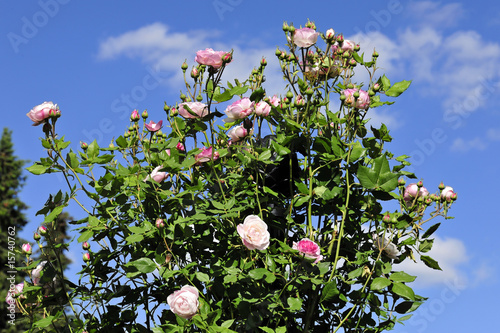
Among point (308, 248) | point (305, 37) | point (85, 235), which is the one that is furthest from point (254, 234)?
point (305, 37)

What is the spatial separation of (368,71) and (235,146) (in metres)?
0.78

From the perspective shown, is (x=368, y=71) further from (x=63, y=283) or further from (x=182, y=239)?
(x=63, y=283)

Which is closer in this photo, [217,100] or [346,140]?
[217,100]

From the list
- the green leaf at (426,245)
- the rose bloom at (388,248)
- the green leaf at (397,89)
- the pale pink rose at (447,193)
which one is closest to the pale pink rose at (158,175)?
the rose bloom at (388,248)

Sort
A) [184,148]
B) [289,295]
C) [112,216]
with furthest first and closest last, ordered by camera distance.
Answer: [184,148]
[112,216]
[289,295]

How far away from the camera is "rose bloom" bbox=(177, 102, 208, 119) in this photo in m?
2.33

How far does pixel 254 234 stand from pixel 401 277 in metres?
0.69

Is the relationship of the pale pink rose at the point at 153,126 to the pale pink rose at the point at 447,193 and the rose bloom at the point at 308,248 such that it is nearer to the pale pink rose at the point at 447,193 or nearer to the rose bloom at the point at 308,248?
the rose bloom at the point at 308,248

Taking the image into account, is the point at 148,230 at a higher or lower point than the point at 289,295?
higher

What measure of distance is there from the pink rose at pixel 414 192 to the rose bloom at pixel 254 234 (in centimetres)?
91

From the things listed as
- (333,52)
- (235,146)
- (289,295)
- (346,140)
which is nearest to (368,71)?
(333,52)

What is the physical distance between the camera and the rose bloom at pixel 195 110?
7.64 feet

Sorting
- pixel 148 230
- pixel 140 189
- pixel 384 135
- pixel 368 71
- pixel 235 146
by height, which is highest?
pixel 368 71

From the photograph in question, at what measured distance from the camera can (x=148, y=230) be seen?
227 cm
